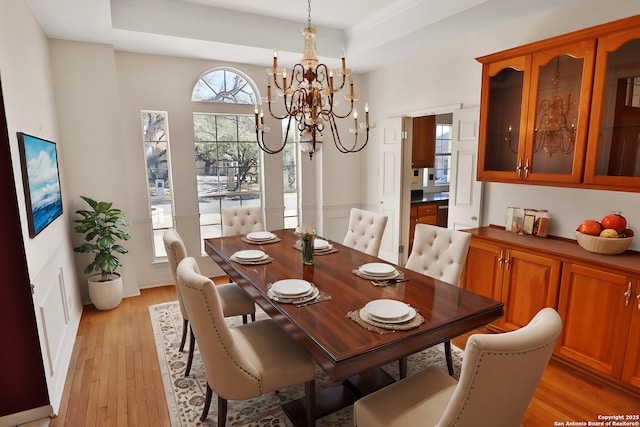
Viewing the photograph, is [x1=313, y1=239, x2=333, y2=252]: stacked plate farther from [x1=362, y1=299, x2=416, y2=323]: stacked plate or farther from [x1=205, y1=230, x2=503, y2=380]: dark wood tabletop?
[x1=362, y1=299, x2=416, y2=323]: stacked plate

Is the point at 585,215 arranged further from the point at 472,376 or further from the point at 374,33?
the point at 374,33

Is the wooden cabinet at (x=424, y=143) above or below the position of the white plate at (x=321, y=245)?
above

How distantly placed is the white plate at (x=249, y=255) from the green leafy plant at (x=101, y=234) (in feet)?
5.39

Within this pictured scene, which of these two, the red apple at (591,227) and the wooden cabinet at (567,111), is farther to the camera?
the red apple at (591,227)

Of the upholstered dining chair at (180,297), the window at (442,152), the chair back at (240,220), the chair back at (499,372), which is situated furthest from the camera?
the window at (442,152)

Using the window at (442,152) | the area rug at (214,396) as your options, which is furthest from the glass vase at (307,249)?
the window at (442,152)

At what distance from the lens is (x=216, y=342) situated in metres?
1.65

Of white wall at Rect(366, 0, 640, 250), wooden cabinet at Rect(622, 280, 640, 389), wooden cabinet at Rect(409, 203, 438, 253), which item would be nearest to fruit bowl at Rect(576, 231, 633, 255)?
white wall at Rect(366, 0, 640, 250)

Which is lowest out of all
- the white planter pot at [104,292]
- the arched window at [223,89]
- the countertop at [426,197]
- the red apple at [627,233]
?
the white planter pot at [104,292]

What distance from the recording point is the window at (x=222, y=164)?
4523 millimetres

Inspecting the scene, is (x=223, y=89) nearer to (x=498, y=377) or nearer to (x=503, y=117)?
(x=503, y=117)

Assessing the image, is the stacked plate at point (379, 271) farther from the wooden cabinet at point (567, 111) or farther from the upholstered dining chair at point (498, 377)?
the wooden cabinet at point (567, 111)

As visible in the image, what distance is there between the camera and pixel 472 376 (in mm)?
1139

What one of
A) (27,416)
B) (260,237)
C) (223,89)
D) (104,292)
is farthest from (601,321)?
(223,89)
